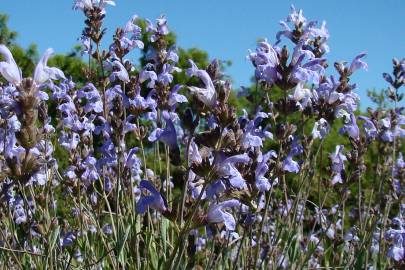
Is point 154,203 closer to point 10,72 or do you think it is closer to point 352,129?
point 10,72

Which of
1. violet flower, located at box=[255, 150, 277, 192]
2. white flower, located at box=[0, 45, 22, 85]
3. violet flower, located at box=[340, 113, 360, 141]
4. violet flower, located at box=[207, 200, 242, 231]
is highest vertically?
violet flower, located at box=[340, 113, 360, 141]

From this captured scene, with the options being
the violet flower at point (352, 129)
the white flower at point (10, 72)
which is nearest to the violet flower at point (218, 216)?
the white flower at point (10, 72)

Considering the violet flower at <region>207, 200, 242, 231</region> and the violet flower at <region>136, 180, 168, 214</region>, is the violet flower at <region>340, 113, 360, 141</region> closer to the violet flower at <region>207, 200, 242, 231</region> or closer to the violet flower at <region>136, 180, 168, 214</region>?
the violet flower at <region>207, 200, 242, 231</region>

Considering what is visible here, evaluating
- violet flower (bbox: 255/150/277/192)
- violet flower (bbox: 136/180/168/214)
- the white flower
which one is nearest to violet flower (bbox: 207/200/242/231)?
violet flower (bbox: 136/180/168/214)

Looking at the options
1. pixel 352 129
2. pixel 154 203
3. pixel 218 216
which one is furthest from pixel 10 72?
pixel 352 129

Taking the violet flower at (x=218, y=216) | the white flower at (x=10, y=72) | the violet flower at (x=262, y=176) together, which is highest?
the white flower at (x=10, y=72)

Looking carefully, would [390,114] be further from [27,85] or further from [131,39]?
[27,85]

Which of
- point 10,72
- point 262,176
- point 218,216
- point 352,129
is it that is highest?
point 352,129

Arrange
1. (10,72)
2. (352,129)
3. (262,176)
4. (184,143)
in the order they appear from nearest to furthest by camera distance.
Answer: (10,72)
(262,176)
(184,143)
(352,129)

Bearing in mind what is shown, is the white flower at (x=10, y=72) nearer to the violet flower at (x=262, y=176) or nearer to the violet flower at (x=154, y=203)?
the violet flower at (x=154, y=203)

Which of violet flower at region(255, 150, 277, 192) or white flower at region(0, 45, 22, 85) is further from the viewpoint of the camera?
violet flower at region(255, 150, 277, 192)

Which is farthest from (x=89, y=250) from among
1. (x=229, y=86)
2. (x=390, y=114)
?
(x=390, y=114)

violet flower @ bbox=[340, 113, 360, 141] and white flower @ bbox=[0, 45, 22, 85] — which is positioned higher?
violet flower @ bbox=[340, 113, 360, 141]

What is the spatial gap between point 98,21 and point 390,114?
7.84ft
